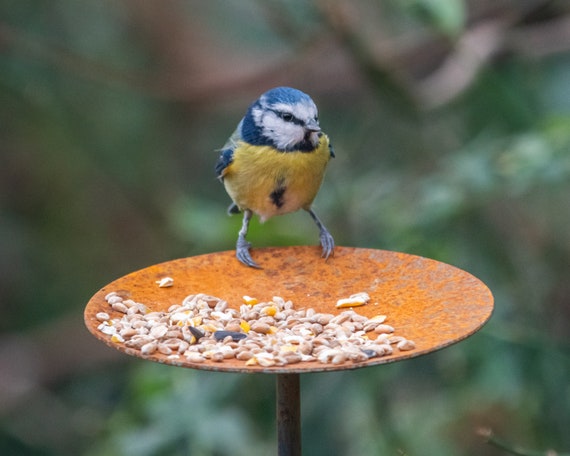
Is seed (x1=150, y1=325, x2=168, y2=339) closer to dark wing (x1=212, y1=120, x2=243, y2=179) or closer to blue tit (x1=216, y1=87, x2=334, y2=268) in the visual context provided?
blue tit (x1=216, y1=87, x2=334, y2=268)

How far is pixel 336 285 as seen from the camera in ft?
8.57

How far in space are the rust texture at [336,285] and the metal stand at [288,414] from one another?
11.4 inches

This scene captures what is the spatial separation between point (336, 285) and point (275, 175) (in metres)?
0.49

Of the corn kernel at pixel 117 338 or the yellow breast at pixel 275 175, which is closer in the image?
the corn kernel at pixel 117 338

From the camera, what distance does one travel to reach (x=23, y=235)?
6.25 m

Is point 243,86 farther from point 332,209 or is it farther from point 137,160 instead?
point 137,160

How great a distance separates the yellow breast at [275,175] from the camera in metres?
2.91

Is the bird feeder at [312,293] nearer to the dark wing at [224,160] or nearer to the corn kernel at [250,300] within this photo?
the corn kernel at [250,300]

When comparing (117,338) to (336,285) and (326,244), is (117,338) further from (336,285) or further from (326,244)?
(326,244)

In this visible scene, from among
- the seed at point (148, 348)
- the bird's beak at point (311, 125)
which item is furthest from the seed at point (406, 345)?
the bird's beak at point (311, 125)

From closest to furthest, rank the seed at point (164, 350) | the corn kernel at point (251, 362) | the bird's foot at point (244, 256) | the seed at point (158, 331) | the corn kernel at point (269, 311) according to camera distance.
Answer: the corn kernel at point (251, 362)
the seed at point (164, 350)
the seed at point (158, 331)
the corn kernel at point (269, 311)
the bird's foot at point (244, 256)

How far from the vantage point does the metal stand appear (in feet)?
6.94

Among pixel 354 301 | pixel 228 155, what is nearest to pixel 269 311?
pixel 354 301

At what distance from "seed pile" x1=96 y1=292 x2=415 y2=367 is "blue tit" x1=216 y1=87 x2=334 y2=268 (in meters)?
0.35
